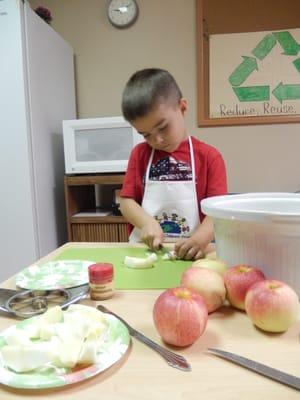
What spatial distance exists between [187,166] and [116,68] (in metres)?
1.20

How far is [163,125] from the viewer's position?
3.10 ft

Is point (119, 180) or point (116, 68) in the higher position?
point (116, 68)

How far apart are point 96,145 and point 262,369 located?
150cm

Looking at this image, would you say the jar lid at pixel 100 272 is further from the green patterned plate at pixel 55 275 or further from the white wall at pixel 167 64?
the white wall at pixel 167 64

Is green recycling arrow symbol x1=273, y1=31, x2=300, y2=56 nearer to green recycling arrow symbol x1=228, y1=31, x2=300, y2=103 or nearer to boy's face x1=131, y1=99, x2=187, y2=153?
green recycling arrow symbol x1=228, y1=31, x2=300, y2=103

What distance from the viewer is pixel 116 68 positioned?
2.01 meters

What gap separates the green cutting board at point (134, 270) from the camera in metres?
0.62

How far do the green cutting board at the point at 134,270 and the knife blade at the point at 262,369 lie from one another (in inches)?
9.0

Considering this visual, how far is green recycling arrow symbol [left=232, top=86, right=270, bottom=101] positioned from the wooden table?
164cm

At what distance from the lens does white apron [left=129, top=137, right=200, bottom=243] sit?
1045mm

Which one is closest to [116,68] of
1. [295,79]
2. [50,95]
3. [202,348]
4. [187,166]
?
[50,95]

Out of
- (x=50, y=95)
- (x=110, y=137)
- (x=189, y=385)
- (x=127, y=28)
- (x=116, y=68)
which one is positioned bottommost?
(x=189, y=385)

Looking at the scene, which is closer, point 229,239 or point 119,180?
point 229,239

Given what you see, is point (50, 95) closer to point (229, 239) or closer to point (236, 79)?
point (236, 79)
